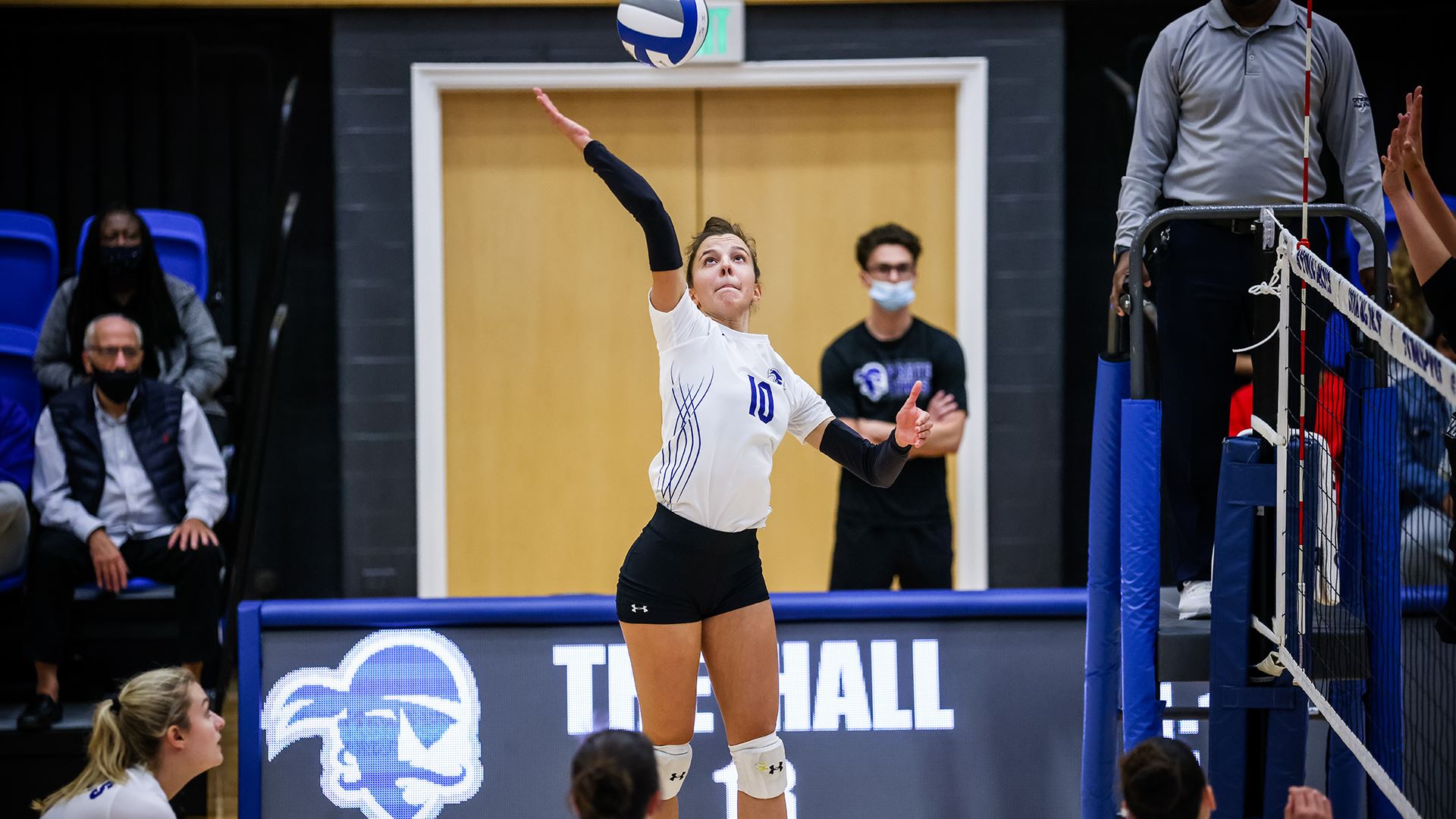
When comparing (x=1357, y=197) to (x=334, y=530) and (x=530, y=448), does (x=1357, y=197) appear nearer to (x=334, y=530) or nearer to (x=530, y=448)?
(x=530, y=448)

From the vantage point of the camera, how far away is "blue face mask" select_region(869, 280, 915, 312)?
5.35m

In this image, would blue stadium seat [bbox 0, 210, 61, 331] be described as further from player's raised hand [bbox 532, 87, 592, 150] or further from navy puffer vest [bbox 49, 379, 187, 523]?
player's raised hand [bbox 532, 87, 592, 150]

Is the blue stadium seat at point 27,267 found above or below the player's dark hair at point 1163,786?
above

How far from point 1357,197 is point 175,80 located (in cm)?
551

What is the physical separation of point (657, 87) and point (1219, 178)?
3.46m

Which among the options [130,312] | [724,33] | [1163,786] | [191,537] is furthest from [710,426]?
[724,33]

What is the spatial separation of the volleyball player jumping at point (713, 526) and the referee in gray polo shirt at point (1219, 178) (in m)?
0.72

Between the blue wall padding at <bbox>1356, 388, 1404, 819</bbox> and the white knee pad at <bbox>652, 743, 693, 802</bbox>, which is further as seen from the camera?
the white knee pad at <bbox>652, 743, 693, 802</bbox>

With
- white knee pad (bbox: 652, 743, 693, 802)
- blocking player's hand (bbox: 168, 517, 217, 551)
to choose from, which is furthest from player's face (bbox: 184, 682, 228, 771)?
blocking player's hand (bbox: 168, 517, 217, 551)

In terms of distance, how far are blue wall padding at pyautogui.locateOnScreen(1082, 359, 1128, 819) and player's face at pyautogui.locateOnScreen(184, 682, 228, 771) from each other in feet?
7.48

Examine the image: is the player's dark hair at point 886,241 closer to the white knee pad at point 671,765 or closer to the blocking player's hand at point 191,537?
the white knee pad at point 671,765

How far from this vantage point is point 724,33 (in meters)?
6.50

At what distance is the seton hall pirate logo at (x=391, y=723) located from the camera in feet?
14.1

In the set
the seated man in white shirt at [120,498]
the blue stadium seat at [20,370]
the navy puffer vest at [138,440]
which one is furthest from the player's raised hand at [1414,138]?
the blue stadium seat at [20,370]
